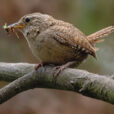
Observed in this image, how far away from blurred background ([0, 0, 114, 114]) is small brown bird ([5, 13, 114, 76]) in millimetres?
2201

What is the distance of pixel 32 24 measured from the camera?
462cm

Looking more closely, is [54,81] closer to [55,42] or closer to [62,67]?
[62,67]

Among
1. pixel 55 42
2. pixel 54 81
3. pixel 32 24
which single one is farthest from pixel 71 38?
pixel 54 81

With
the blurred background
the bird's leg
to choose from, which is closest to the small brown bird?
the bird's leg

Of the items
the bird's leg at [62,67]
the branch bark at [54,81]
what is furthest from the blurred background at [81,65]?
the branch bark at [54,81]

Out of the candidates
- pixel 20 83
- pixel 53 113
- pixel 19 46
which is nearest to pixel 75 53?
pixel 20 83

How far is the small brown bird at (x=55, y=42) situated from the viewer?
4.31 m

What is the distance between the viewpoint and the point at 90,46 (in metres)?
4.50

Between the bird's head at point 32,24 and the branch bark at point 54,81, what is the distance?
358mm

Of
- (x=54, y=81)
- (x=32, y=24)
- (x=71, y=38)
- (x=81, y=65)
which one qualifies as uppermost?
(x=32, y=24)

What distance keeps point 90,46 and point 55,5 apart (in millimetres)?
3144

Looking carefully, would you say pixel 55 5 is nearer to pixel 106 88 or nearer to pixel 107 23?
pixel 107 23

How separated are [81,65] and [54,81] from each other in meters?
2.98

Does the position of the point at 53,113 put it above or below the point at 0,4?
below
